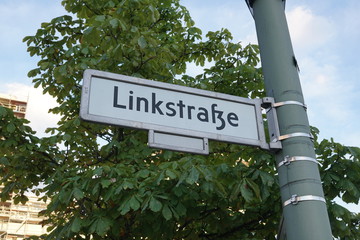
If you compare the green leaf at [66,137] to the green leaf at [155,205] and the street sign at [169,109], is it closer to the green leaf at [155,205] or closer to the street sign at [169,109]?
the green leaf at [155,205]

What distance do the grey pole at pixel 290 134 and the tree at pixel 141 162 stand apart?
154cm

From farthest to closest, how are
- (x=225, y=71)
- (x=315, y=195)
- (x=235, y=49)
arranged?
(x=235, y=49)
(x=225, y=71)
(x=315, y=195)

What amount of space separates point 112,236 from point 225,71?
131 inches

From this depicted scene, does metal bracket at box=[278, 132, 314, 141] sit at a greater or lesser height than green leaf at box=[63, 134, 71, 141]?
lesser

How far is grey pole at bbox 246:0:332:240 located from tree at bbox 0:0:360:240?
60.7 inches

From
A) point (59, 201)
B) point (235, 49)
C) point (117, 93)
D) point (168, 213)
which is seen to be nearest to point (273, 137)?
point (117, 93)

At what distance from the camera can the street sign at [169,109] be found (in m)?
2.54

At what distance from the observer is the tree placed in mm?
4508

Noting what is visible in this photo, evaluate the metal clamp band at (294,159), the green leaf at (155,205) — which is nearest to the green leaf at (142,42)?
the green leaf at (155,205)

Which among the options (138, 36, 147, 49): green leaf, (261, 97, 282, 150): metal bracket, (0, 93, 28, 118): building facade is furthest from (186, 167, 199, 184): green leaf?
(0, 93, 28, 118): building facade

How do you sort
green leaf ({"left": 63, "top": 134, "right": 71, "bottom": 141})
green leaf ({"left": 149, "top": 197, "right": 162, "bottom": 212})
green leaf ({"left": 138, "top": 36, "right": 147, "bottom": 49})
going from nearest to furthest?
green leaf ({"left": 149, "top": 197, "right": 162, "bottom": 212}) < green leaf ({"left": 138, "top": 36, "right": 147, "bottom": 49}) < green leaf ({"left": 63, "top": 134, "right": 71, "bottom": 141})

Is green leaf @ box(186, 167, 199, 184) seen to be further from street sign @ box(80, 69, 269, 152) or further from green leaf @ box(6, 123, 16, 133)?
green leaf @ box(6, 123, 16, 133)

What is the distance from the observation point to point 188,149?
2.55 metres

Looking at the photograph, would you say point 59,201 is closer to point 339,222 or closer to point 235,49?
point 339,222
